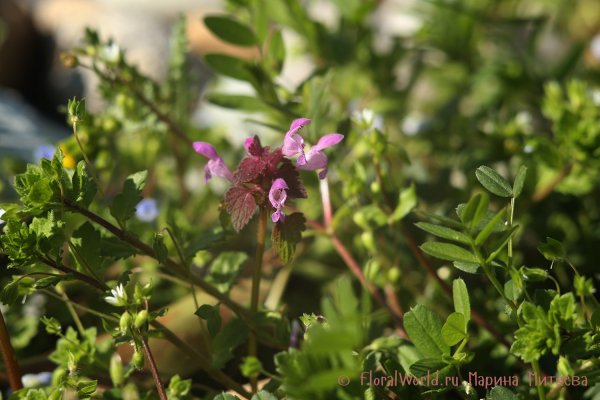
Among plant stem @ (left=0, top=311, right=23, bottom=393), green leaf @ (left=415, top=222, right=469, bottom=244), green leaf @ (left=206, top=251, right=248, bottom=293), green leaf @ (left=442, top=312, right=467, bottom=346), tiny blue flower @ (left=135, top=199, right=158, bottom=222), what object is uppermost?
green leaf @ (left=415, top=222, right=469, bottom=244)

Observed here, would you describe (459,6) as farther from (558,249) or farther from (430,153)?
(558,249)

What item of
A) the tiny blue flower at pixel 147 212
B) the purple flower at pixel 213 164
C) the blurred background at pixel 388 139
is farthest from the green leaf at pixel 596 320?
the tiny blue flower at pixel 147 212

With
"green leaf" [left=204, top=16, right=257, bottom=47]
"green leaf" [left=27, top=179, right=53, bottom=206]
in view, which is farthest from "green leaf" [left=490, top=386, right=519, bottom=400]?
"green leaf" [left=204, top=16, right=257, bottom=47]

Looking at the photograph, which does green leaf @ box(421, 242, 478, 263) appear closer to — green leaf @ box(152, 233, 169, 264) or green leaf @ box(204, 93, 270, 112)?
green leaf @ box(152, 233, 169, 264)

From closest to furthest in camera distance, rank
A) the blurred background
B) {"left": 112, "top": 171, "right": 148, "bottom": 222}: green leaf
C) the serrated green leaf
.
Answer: the serrated green leaf, {"left": 112, "top": 171, "right": 148, "bottom": 222}: green leaf, the blurred background

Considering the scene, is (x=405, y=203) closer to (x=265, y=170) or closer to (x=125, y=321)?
(x=265, y=170)

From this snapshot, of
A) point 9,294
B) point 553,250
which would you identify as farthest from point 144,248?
point 553,250
